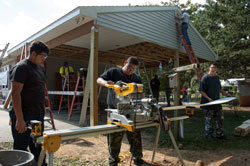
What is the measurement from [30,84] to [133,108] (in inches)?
47.2

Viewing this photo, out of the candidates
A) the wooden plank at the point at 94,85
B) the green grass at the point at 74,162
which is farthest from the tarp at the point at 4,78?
the green grass at the point at 74,162

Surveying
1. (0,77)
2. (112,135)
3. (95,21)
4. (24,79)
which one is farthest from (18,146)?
(0,77)

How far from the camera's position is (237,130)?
4695mm

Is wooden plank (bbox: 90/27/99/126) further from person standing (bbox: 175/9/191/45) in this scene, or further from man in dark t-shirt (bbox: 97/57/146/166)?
person standing (bbox: 175/9/191/45)

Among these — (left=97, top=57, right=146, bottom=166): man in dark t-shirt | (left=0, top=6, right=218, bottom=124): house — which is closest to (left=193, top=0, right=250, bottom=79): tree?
(left=0, top=6, right=218, bottom=124): house

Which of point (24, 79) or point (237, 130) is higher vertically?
point (24, 79)

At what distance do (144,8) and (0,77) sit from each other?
994 cm

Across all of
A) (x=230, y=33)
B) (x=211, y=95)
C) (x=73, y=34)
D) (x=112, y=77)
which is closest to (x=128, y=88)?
(x=112, y=77)

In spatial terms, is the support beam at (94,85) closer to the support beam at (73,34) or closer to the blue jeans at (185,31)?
the support beam at (73,34)

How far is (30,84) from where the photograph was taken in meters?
2.04

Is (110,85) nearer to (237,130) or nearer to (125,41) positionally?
(237,130)

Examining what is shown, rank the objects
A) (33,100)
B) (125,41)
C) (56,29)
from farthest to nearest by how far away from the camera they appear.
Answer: (125,41) < (56,29) < (33,100)

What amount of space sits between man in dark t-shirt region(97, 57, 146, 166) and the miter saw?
43 cm

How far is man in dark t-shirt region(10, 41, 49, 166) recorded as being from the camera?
1.84 meters
